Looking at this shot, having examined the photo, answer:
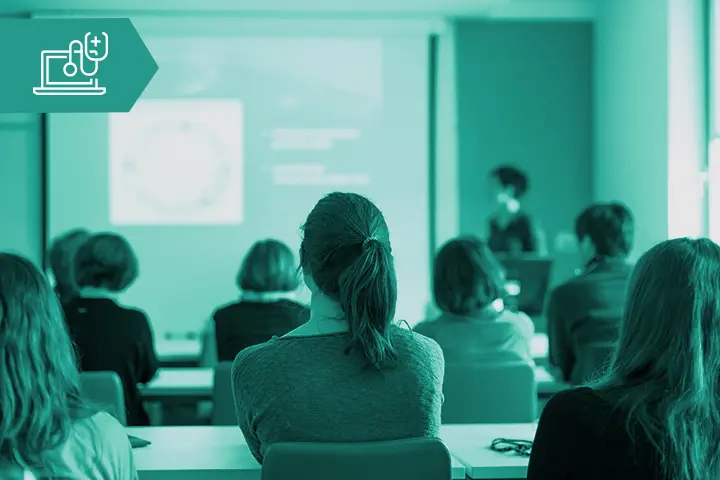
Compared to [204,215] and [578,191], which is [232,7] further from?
[578,191]

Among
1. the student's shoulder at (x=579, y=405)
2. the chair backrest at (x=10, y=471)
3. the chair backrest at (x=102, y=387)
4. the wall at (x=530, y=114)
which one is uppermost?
the wall at (x=530, y=114)

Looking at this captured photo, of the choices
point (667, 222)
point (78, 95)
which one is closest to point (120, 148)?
point (667, 222)

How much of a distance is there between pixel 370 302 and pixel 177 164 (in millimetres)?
4576

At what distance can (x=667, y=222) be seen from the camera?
5598 mm

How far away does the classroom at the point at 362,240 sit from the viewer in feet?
5.05

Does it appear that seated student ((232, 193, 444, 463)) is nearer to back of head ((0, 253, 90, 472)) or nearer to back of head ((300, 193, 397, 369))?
→ back of head ((300, 193, 397, 369))

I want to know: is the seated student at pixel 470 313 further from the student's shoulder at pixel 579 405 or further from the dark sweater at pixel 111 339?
the student's shoulder at pixel 579 405

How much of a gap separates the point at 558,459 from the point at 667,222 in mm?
4366

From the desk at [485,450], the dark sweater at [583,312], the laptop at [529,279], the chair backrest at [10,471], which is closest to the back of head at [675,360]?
the desk at [485,450]

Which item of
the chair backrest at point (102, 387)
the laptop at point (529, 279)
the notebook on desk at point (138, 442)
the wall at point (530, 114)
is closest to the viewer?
the notebook on desk at point (138, 442)

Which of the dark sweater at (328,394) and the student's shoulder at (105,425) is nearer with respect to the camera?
the student's shoulder at (105,425)

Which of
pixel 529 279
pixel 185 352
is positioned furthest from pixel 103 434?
pixel 529 279

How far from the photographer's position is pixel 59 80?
72.4 inches

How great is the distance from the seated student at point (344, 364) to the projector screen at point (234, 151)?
14.4ft
